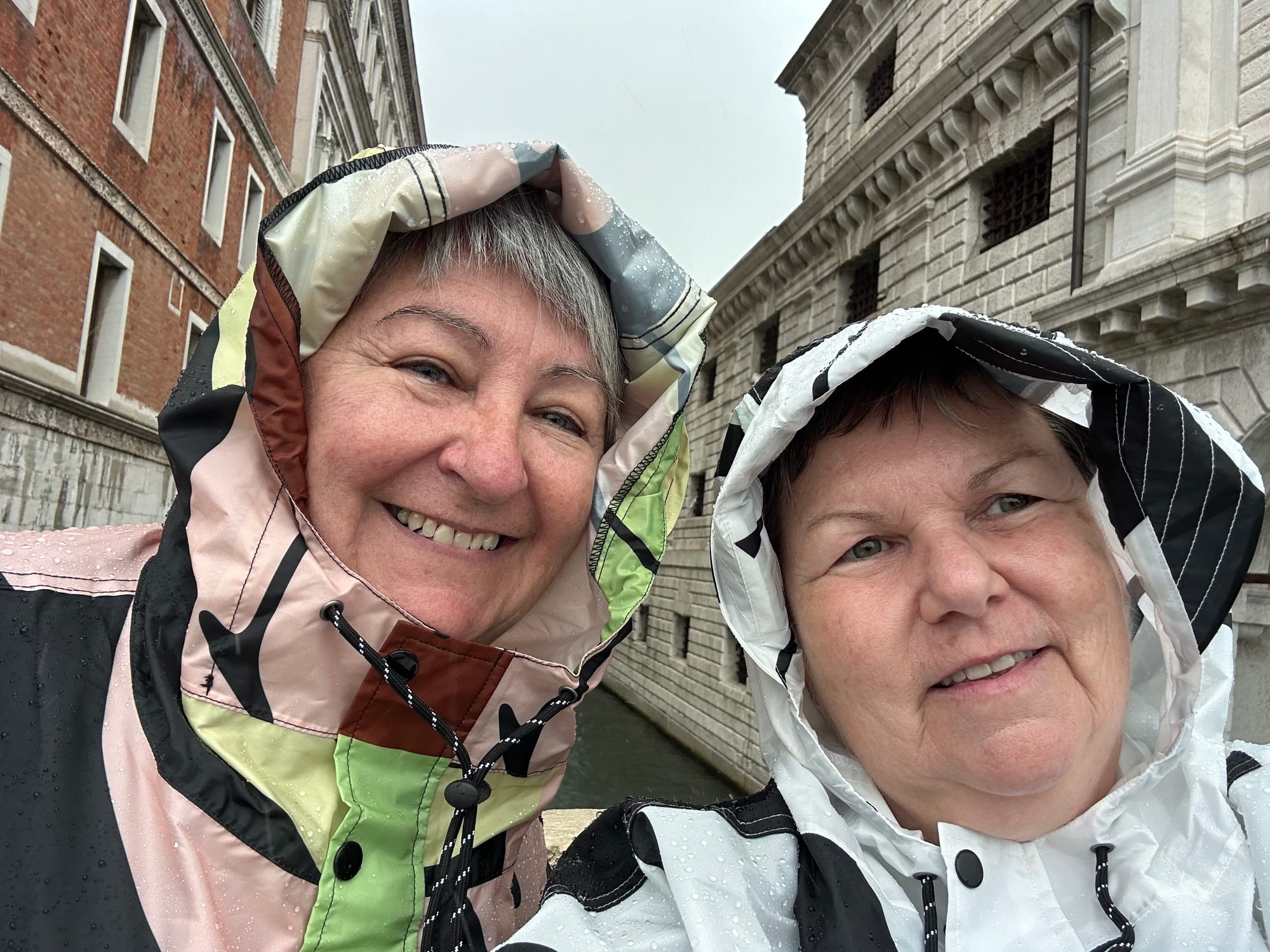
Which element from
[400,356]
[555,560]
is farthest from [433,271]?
[555,560]

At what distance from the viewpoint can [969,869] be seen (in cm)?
116

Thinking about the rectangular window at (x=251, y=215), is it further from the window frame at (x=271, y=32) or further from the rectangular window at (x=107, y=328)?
the rectangular window at (x=107, y=328)

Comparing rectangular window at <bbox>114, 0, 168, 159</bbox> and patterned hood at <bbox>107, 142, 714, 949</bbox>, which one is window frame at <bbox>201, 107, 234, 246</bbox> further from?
patterned hood at <bbox>107, 142, 714, 949</bbox>

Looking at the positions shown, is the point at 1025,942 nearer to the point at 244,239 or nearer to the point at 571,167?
the point at 571,167

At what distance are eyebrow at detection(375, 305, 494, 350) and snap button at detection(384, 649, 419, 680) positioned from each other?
56cm

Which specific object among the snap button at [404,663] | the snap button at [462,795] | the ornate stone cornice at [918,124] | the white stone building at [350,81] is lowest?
the snap button at [462,795]

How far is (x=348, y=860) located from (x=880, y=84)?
1419 cm

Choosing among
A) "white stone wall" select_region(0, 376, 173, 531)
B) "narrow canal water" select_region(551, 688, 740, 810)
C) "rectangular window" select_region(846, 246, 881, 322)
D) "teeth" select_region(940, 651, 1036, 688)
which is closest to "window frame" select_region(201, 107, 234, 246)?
"white stone wall" select_region(0, 376, 173, 531)

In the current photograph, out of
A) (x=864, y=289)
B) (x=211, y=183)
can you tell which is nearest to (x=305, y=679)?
(x=864, y=289)

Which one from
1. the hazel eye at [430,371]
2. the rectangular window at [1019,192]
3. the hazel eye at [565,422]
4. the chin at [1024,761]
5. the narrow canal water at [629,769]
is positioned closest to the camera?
the chin at [1024,761]

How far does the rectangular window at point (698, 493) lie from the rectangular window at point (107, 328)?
10.8 metres

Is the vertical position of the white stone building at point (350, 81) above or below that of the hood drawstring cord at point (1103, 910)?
above

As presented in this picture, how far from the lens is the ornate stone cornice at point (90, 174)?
24.5 ft

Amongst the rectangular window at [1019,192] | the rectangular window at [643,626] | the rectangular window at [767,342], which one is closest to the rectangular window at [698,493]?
the rectangular window at [767,342]
